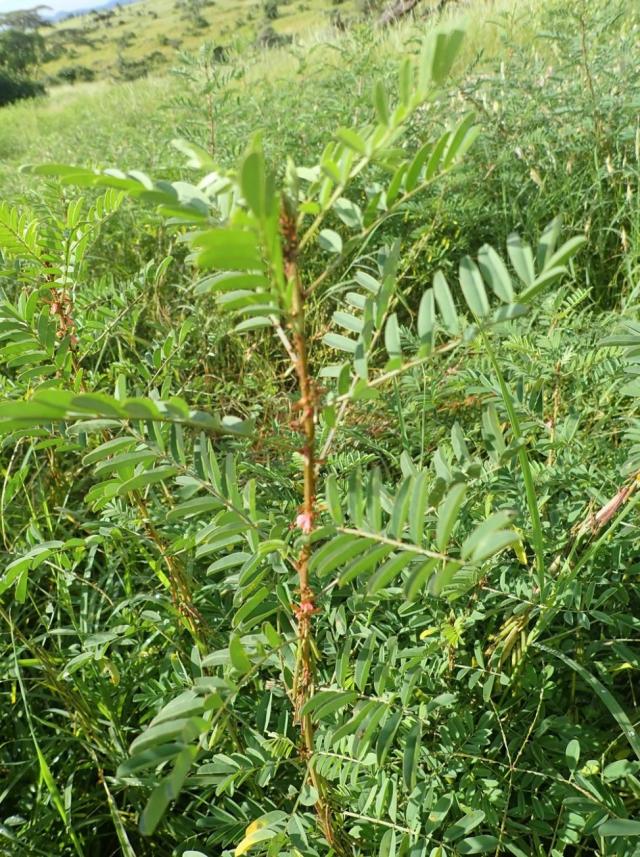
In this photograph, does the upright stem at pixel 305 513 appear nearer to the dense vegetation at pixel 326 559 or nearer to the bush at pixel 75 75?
the dense vegetation at pixel 326 559

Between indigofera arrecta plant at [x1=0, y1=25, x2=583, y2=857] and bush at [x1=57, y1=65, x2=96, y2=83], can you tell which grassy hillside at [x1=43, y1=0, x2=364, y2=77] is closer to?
bush at [x1=57, y1=65, x2=96, y2=83]

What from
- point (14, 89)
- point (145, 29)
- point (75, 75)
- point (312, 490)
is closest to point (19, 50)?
point (75, 75)

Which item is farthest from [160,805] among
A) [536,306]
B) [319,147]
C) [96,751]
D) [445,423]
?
[319,147]

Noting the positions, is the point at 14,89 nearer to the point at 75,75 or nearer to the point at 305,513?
the point at 75,75

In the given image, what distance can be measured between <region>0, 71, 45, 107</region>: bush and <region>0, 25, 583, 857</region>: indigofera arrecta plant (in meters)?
21.5

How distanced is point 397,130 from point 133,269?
2223 millimetres

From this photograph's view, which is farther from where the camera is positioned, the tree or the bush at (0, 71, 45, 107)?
the tree

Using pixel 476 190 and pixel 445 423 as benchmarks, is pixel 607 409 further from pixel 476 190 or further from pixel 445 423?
pixel 476 190

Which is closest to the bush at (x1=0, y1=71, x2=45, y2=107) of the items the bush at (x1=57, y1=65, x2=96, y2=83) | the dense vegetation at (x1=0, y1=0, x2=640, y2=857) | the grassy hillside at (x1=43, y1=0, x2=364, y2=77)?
the bush at (x1=57, y1=65, x2=96, y2=83)

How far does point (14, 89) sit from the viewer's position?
19109mm

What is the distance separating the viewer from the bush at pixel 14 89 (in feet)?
62.0

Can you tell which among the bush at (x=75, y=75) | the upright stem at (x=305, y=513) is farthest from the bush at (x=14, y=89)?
the upright stem at (x=305, y=513)

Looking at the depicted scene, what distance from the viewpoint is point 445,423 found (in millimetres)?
1526

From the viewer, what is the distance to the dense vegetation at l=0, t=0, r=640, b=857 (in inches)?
21.4
